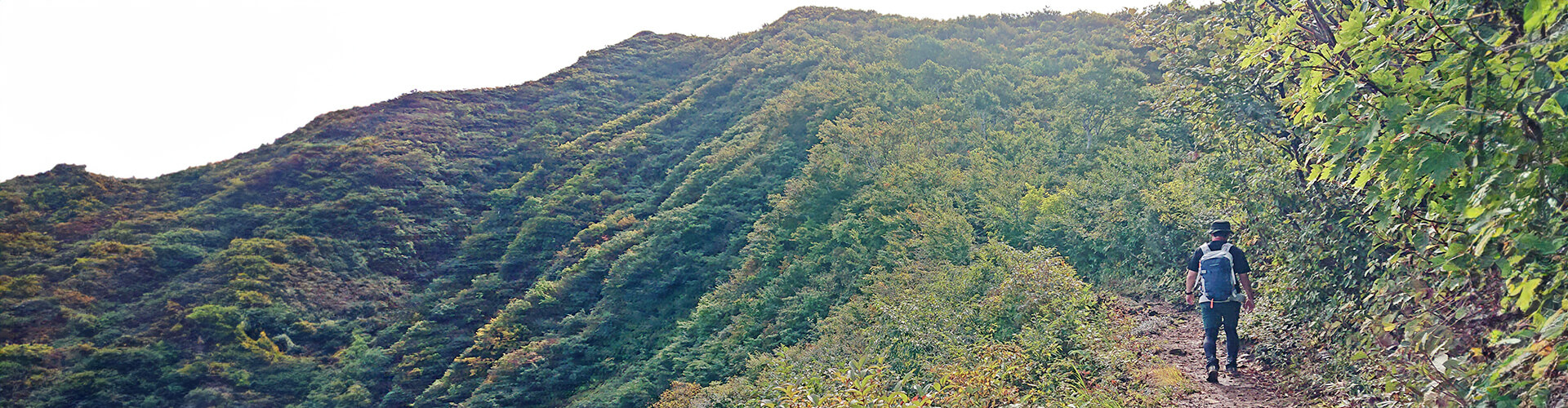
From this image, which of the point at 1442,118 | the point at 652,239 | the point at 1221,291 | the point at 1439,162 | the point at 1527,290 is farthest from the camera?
the point at 652,239

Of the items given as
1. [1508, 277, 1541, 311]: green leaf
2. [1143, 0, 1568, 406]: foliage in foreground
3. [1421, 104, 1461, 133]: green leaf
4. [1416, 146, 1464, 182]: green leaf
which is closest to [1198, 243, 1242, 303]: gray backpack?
[1143, 0, 1568, 406]: foliage in foreground

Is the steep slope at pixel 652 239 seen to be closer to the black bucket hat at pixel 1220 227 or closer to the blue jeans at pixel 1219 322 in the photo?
the blue jeans at pixel 1219 322

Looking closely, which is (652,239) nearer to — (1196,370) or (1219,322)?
(1196,370)

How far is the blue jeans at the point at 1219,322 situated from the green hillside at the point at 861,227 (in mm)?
482

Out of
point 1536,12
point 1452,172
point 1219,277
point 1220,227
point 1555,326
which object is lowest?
point 1219,277

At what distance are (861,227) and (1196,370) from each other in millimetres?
8421

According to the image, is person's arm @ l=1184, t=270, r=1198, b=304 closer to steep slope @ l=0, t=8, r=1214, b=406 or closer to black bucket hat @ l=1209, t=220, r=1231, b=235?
black bucket hat @ l=1209, t=220, r=1231, b=235

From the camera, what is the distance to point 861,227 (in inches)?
607

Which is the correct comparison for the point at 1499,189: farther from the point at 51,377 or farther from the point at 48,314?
the point at 48,314

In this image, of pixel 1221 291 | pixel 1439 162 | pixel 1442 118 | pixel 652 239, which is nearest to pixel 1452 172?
pixel 1439 162

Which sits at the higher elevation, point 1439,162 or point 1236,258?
point 1439,162

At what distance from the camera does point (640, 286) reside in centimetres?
2123

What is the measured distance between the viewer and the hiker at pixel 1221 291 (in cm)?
671

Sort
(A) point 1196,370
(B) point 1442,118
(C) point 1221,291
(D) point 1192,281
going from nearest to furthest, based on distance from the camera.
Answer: (B) point 1442,118 → (C) point 1221,291 → (D) point 1192,281 → (A) point 1196,370
